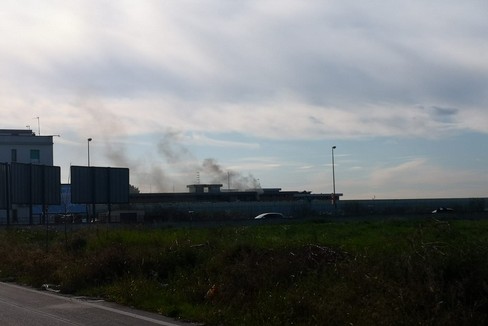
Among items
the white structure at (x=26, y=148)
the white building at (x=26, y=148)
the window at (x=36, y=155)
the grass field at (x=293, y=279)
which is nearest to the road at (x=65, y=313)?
the grass field at (x=293, y=279)

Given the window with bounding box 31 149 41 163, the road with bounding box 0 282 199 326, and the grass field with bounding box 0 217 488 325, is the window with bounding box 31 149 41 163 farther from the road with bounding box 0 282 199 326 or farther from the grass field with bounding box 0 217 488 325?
the road with bounding box 0 282 199 326

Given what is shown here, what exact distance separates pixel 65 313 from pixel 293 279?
459 centimetres

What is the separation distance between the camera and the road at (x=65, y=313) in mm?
12016

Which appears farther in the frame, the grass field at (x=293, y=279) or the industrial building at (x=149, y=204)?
the industrial building at (x=149, y=204)

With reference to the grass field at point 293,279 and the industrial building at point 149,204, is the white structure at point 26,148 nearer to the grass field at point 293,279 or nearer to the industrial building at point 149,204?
the industrial building at point 149,204

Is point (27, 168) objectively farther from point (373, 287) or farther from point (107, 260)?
point (373, 287)

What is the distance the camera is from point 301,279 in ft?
44.0

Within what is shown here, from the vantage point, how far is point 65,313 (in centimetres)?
1320

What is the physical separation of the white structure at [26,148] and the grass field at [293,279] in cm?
6484

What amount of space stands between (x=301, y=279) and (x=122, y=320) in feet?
11.9

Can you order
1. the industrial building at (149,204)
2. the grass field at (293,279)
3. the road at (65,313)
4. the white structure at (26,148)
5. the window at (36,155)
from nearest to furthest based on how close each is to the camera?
1. the grass field at (293,279)
2. the road at (65,313)
3. the industrial building at (149,204)
4. the white structure at (26,148)
5. the window at (36,155)

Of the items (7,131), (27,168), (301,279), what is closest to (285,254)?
(301,279)

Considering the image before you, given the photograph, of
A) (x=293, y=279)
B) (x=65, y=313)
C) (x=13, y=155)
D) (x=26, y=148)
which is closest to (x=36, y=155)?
(x=26, y=148)

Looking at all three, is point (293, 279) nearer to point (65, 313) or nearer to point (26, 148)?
point (65, 313)
